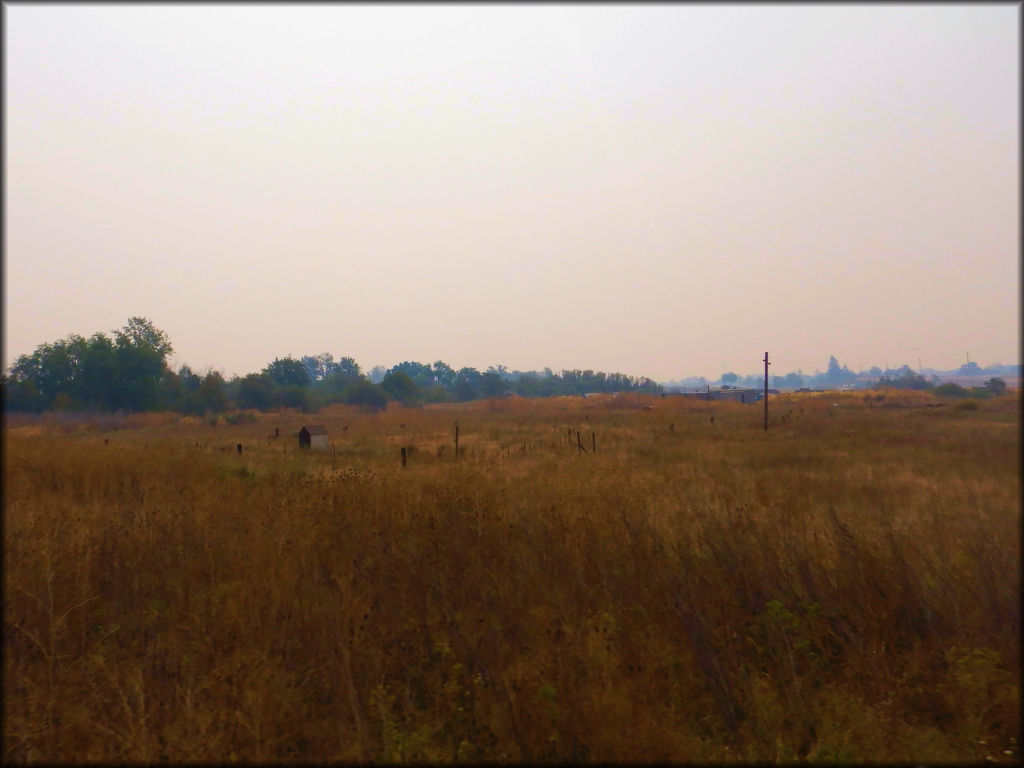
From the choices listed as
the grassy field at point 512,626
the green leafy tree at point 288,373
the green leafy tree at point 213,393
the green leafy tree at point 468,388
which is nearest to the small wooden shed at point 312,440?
the green leafy tree at point 213,393

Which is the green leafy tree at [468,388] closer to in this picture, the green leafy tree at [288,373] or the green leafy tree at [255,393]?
the green leafy tree at [288,373]

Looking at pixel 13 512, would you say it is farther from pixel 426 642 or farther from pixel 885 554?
pixel 885 554

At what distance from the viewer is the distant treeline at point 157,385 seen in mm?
17875

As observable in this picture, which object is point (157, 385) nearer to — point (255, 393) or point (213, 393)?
point (213, 393)

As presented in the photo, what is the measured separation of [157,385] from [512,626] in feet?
82.5

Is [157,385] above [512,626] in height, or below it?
above

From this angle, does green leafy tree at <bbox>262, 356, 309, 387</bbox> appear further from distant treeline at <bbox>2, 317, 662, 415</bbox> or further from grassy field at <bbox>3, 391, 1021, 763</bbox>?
grassy field at <bbox>3, 391, 1021, 763</bbox>

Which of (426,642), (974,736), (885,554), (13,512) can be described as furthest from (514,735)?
(13,512)

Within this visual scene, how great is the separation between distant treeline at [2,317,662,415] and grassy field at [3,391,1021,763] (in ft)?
7.41

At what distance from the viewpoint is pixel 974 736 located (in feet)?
14.1

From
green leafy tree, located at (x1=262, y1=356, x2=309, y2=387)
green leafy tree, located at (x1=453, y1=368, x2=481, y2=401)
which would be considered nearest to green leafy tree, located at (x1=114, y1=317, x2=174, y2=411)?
green leafy tree, located at (x1=262, y1=356, x2=309, y2=387)

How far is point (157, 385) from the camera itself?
2581cm

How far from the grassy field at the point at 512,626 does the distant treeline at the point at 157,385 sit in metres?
2.26

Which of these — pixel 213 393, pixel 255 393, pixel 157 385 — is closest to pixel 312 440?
pixel 157 385
